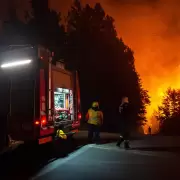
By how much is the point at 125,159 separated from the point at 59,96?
3.14m

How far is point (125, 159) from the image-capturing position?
30.7 ft

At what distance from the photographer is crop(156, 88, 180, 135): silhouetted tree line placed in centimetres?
5047

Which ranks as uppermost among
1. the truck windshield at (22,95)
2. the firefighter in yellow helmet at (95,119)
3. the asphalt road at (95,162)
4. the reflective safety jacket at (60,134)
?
the truck windshield at (22,95)

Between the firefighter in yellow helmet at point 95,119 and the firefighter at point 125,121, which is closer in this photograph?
the firefighter at point 125,121

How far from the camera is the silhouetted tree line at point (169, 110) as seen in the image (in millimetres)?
50469

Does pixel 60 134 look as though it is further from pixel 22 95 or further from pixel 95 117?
pixel 95 117

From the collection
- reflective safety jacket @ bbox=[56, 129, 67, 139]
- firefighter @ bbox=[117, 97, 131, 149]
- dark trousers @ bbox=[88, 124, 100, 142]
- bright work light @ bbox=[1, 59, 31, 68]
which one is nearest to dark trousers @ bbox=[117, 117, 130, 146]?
firefighter @ bbox=[117, 97, 131, 149]

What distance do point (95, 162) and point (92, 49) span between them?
24.6 metres

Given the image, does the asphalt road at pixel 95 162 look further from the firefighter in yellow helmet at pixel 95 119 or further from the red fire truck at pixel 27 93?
the red fire truck at pixel 27 93

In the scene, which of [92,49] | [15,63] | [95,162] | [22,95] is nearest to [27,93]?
[22,95]

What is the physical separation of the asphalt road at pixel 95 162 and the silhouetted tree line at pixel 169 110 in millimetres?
38632

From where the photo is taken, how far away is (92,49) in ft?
108

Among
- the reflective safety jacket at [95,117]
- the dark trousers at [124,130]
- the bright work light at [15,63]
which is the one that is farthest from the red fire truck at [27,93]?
the reflective safety jacket at [95,117]

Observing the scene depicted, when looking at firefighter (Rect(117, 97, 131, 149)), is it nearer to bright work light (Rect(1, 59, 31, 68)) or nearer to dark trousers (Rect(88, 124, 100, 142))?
dark trousers (Rect(88, 124, 100, 142))
